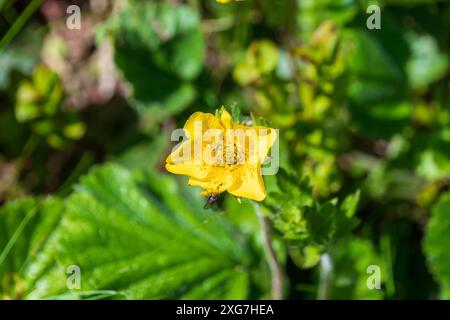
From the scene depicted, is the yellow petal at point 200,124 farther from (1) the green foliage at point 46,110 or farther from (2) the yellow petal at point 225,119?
(1) the green foliage at point 46,110

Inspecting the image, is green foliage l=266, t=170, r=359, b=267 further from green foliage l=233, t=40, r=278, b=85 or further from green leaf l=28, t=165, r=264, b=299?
green foliage l=233, t=40, r=278, b=85

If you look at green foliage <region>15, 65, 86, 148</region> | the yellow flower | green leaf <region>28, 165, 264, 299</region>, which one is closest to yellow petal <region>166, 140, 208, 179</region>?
the yellow flower

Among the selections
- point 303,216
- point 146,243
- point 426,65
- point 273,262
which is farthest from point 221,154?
point 426,65

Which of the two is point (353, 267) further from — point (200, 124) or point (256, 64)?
point (200, 124)

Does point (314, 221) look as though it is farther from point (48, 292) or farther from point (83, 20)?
point (83, 20)
